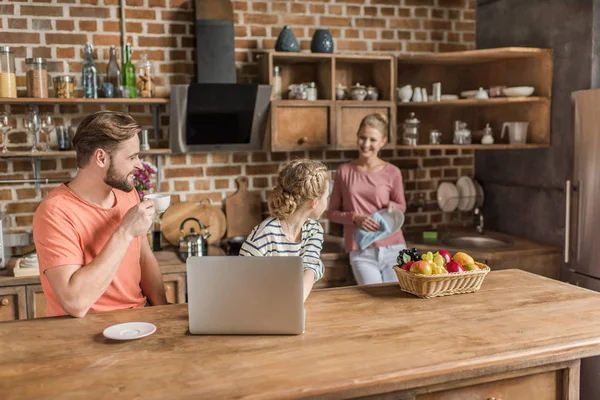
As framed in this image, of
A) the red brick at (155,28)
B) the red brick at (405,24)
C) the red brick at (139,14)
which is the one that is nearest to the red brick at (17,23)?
the red brick at (139,14)

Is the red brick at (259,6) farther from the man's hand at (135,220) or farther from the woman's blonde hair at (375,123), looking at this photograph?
the man's hand at (135,220)

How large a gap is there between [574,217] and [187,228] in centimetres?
235

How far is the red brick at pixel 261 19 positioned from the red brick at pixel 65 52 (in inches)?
43.6

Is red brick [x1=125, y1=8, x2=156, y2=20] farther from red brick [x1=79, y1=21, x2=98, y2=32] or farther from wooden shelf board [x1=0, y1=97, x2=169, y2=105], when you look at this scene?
wooden shelf board [x1=0, y1=97, x2=169, y2=105]

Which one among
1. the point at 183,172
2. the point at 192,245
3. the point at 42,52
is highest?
the point at 42,52

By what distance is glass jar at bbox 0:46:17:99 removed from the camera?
136 inches

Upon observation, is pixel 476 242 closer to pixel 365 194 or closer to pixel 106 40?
pixel 365 194

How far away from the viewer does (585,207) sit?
3430mm

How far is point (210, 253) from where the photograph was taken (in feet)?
12.6

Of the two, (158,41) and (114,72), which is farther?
(158,41)

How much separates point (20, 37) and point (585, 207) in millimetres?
3374

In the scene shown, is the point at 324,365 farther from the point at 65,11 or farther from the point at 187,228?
the point at 65,11

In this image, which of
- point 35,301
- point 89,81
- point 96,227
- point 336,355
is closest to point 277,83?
point 89,81

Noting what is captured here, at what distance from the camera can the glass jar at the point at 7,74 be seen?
3.45 meters
